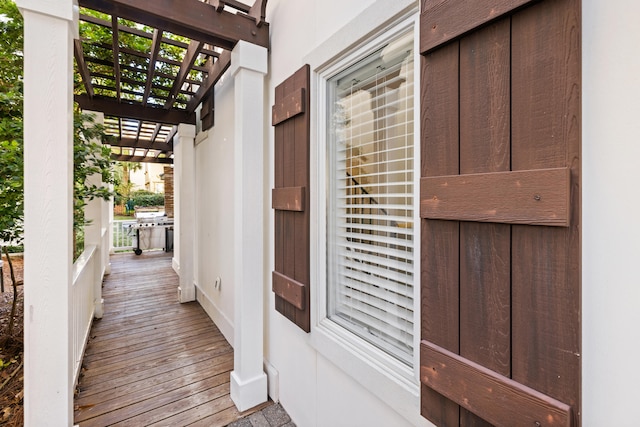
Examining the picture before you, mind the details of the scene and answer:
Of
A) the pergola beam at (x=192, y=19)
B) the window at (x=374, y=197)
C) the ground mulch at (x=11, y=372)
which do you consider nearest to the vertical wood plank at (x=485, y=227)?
the window at (x=374, y=197)

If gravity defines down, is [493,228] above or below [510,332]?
above

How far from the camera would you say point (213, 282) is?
12.9ft

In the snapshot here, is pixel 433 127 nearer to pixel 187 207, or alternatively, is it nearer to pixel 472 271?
pixel 472 271

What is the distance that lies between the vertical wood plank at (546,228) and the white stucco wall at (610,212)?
0.06 m

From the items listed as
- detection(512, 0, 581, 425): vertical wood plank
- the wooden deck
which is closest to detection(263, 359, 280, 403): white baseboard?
the wooden deck

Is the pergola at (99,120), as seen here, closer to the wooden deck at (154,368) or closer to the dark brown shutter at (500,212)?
the wooden deck at (154,368)

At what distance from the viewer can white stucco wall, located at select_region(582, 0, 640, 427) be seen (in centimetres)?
73

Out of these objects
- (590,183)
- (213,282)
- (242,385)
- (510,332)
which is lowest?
(242,385)

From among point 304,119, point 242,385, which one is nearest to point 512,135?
point 304,119

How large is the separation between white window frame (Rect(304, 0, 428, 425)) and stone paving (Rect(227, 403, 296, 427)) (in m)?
0.74

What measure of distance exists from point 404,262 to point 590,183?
2.40 feet

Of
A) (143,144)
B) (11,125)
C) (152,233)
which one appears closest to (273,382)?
(11,125)

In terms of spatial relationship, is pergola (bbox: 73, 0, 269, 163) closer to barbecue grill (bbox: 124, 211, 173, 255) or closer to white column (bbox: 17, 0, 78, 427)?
white column (bbox: 17, 0, 78, 427)

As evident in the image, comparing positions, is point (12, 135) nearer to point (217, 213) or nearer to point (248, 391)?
point (217, 213)
